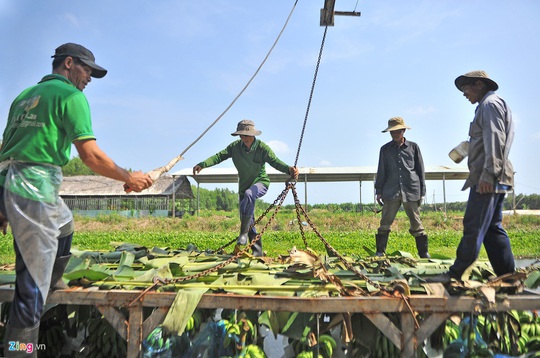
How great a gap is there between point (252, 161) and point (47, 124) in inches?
127

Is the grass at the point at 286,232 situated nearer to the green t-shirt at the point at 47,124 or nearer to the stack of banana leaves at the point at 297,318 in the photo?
the stack of banana leaves at the point at 297,318

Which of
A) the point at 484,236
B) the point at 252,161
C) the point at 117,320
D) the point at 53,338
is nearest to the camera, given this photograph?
the point at 117,320

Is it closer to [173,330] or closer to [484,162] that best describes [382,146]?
[484,162]

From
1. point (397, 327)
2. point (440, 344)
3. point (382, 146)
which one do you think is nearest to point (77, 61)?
point (397, 327)

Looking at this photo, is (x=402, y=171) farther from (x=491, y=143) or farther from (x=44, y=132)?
(x=44, y=132)

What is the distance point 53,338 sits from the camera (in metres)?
3.42

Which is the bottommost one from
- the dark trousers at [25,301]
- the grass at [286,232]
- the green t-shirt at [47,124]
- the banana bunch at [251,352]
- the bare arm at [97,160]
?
the grass at [286,232]

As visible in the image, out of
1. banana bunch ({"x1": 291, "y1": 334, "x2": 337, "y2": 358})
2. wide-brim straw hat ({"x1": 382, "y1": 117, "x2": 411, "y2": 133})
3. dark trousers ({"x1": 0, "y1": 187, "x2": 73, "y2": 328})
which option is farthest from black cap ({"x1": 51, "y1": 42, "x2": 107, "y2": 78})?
wide-brim straw hat ({"x1": 382, "y1": 117, "x2": 411, "y2": 133})

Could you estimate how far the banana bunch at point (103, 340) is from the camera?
327 centimetres

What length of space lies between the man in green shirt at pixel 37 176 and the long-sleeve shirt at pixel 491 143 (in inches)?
102

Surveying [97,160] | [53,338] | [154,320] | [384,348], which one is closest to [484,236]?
[384,348]

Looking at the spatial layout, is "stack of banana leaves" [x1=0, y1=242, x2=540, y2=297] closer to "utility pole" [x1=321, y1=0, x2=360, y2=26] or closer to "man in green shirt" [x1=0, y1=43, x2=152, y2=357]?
"man in green shirt" [x1=0, y1=43, x2=152, y2=357]

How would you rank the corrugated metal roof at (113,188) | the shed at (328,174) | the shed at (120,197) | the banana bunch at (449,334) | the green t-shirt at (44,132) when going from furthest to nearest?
1. the corrugated metal roof at (113,188)
2. the shed at (120,197)
3. the shed at (328,174)
4. the banana bunch at (449,334)
5. the green t-shirt at (44,132)

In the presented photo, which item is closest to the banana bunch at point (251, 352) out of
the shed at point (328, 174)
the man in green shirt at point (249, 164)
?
the man in green shirt at point (249, 164)
